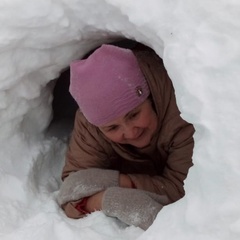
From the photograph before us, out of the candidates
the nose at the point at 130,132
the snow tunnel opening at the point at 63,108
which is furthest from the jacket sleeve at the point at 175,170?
the snow tunnel opening at the point at 63,108

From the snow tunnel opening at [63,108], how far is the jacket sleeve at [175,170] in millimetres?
553

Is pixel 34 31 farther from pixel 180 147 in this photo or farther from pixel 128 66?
pixel 180 147

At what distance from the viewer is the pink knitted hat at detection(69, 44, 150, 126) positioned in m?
1.52

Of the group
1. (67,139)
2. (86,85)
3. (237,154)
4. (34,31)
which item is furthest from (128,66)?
(67,139)

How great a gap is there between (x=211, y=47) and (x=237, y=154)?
0.23 metres

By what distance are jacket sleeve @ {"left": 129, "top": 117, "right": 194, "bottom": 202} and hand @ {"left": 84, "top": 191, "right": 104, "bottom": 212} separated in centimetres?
13

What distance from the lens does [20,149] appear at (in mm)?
1838

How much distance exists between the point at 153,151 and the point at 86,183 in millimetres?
251

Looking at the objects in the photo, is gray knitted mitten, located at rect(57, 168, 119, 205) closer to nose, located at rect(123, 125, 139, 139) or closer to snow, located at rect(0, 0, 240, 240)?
snow, located at rect(0, 0, 240, 240)

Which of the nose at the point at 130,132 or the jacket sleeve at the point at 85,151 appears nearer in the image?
the nose at the point at 130,132

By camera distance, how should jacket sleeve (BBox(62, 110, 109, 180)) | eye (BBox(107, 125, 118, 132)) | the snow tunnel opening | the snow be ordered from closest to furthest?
the snow
eye (BBox(107, 125, 118, 132))
jacket sleeve (BBox(62, 110, 109, 180))
the snow tunnel opening

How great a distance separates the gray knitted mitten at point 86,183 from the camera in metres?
1.68

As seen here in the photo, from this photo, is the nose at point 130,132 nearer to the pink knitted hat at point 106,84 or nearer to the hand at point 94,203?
the pink knitted hat at point 106,84

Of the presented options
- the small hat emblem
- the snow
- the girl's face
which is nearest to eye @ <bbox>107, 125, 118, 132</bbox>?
the girl's face
